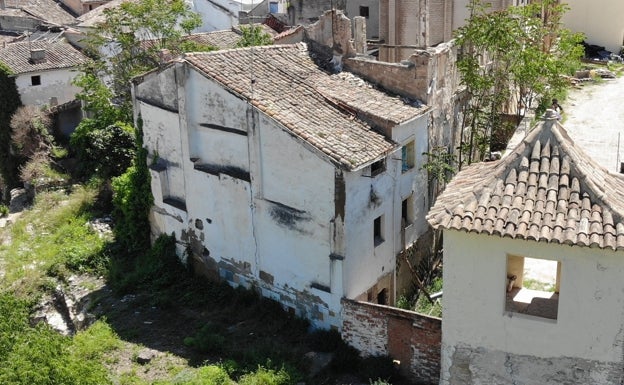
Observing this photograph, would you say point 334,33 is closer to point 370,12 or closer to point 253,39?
point 253,39

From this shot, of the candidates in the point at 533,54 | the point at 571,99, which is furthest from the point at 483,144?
the point at 571,99

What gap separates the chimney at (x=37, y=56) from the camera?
42.6 meters

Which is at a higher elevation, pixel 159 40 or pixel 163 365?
pixel 159 40

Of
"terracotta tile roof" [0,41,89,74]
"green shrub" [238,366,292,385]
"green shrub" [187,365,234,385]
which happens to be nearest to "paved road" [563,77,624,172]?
"green shrub" [238,366,292,385]

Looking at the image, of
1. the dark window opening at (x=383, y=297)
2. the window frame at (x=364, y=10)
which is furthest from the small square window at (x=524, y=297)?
the window frame at (x=364, y=10)

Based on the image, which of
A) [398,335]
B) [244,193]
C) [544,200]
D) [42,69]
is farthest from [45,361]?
[42,69]

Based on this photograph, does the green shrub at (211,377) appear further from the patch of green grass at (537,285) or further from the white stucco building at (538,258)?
the patch of green grass at (537,285)

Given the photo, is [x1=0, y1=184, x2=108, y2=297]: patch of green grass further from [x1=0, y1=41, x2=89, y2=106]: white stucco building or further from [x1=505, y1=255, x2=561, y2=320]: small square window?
[x1=505, y1=255, x2=561, y2=320]: small square window

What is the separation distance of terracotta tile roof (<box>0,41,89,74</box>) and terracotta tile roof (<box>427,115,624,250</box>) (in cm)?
3217

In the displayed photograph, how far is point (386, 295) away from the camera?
22938 millimetres

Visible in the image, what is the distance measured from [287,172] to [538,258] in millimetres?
8655

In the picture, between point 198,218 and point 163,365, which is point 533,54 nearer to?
point 198,218

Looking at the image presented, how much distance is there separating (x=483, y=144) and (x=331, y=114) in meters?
7.35

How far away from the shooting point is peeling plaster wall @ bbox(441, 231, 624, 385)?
13.4 metres
